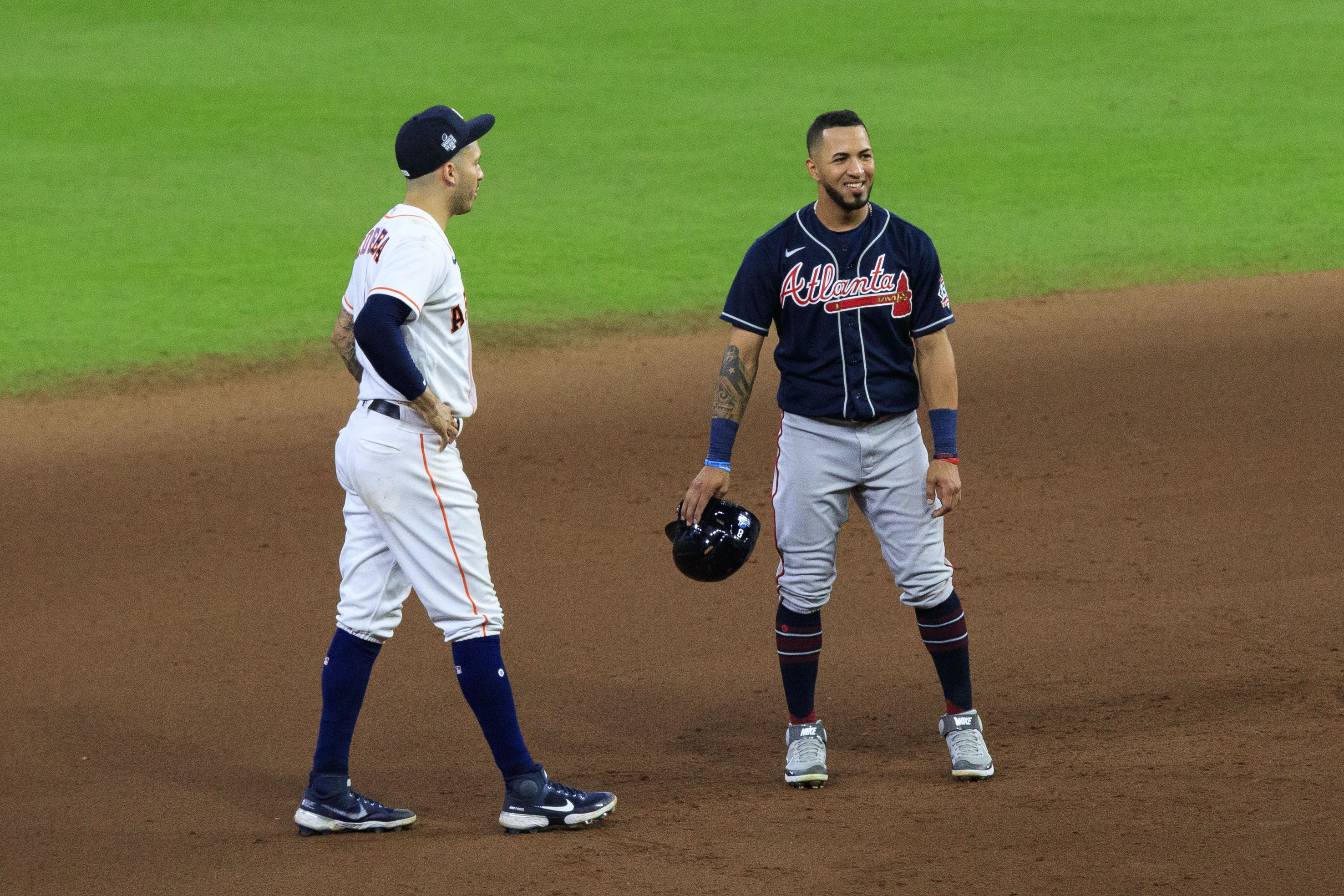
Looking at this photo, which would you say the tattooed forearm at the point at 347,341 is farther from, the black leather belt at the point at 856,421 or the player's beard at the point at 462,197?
the black leather belt at the point at 856,421

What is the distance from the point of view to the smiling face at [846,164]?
448 cm

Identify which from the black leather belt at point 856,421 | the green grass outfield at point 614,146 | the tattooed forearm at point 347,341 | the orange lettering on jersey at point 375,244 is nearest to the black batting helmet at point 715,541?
the black leather belt at point 856,421

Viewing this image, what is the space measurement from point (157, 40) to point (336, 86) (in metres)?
2.88

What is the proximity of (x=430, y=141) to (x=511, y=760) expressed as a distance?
176 centimetres

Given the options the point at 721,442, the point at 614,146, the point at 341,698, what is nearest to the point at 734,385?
the point at 721,442

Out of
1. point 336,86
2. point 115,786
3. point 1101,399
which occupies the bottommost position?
point 115,786

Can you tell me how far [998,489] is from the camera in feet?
24.4

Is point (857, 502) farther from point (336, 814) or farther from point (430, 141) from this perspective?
point (336, 814)

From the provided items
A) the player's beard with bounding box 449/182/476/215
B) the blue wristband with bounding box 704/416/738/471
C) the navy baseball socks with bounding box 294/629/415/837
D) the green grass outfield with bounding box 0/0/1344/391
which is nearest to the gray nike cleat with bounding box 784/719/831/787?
the blue wristband with bounding box 704/416/738/471

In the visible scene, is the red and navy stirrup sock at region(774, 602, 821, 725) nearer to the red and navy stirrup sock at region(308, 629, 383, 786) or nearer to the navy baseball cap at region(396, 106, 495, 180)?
the red and navy stirrup sock at region(308, 629, 383, 786)

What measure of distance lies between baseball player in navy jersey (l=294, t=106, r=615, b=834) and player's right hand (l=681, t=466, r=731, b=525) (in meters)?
0.65

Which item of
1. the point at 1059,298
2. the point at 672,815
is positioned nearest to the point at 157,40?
the point at 1059,298

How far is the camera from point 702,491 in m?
4.62

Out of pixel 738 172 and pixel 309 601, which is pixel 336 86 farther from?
pixel 309 601
